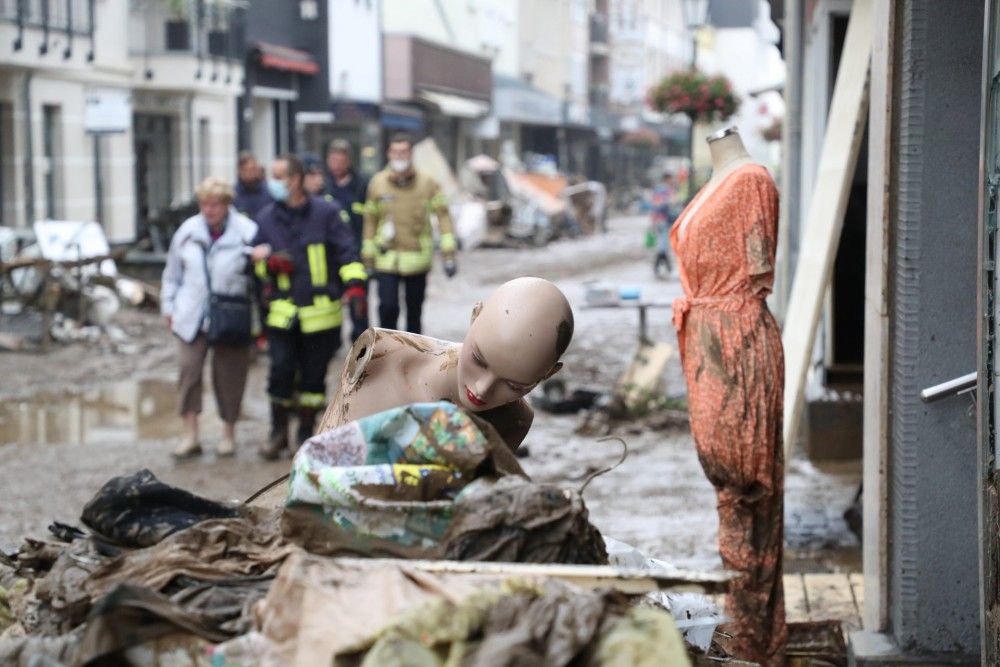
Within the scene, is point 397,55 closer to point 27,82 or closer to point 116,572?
point 27,82

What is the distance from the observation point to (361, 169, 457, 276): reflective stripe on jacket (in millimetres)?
12141

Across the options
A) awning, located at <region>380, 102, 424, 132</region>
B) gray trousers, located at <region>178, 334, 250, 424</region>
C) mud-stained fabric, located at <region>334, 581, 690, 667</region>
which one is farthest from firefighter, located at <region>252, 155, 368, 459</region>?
awning, located at <region>380, 102, 424, 132</region>

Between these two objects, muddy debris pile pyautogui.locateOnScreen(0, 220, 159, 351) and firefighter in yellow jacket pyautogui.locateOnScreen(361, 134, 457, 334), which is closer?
firefighter in yellow jacket pyautogui.locateOnScreen(361, 134, 457, 334)

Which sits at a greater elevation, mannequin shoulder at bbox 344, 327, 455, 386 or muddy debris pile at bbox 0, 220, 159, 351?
mannequin shoulder at bbox 344, 327, 455, 386

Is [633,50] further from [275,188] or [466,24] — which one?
[275,188]

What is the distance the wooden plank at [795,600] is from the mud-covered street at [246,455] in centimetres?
31

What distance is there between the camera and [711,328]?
5059mm

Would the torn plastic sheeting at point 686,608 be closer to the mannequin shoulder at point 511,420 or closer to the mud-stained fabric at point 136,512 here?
the mannequin shoulder at point 511,420

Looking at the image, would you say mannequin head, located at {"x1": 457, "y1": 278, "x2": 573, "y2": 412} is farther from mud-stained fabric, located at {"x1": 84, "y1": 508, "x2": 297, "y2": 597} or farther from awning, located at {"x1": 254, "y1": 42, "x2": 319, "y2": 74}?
awning, located at {"x1": 254, "y1": 42, "x2": 319, "y2": 74}

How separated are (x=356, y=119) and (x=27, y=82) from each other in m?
13.8

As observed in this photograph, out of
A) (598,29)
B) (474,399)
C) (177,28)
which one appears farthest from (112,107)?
(598,29)

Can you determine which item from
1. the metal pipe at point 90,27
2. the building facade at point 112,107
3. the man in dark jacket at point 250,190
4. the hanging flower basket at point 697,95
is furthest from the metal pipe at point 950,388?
the metal pipe at point 90,27

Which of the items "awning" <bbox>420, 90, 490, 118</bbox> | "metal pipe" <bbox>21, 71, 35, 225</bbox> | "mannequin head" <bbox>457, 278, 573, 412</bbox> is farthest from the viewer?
"awning" <bbox>420, 90, 490, 118</bbox>

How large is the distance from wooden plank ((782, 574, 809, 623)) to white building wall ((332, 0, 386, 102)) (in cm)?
3176
